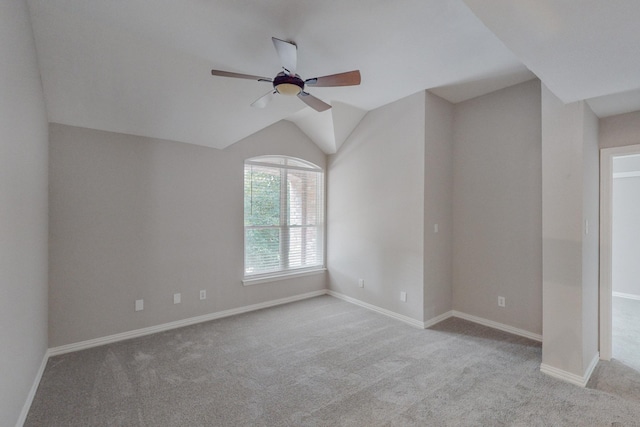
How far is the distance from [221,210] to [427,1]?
Result: 3.25 m

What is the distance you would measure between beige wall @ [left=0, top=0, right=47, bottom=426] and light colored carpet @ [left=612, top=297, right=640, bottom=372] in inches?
190

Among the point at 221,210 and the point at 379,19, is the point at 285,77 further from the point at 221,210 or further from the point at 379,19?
the point at 221,210

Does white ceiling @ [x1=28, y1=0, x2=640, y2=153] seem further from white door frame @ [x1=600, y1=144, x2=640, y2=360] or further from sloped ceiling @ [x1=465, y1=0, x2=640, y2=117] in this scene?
white door frame @ [x1=600, y1=144, x2=640, y2=360]

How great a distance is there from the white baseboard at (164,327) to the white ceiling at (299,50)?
2.28m

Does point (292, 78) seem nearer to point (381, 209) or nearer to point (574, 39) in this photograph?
point (574, 39)

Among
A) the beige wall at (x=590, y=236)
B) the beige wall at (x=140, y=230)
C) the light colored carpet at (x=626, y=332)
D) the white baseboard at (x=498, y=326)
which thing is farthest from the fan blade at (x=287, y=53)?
the light colored carpet at (x=626, y=332)

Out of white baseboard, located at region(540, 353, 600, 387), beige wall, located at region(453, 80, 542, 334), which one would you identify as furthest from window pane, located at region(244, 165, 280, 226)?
white baseboard, located at region(540, 353, 600, 387)

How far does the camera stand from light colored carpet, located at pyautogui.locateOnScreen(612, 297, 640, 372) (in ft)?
9.28

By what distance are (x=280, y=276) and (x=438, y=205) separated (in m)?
2.52

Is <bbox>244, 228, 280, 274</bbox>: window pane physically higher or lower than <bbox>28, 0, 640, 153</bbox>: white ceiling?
lower

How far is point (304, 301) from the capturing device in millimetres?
4695

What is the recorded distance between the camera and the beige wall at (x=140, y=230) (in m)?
3.02

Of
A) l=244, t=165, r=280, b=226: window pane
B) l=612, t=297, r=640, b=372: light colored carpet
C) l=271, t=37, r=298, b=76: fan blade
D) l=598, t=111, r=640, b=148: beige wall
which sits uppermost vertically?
l=271, t=37, r=298, b=76: fan blade

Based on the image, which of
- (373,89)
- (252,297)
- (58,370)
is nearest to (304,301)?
(252,297)
